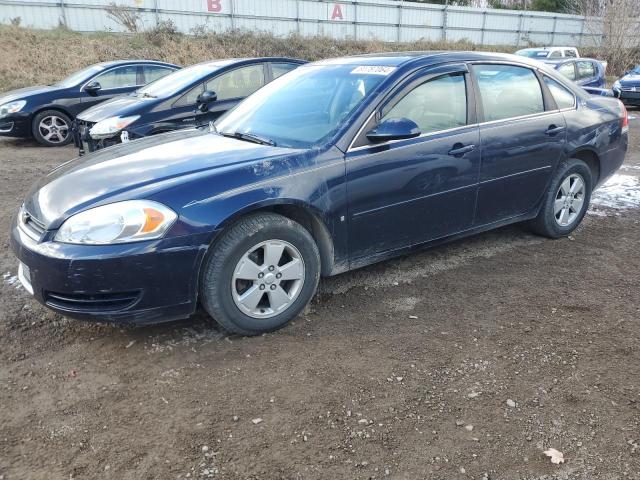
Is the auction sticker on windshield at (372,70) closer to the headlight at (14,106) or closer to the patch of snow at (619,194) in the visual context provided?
the patch of snow at (619,194)

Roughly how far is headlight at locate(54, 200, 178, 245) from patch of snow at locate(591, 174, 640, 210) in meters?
5.07

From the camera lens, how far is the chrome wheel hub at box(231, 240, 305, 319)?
10.4 ft

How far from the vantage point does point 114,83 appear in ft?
32.5

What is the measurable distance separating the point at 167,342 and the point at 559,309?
2545 mm

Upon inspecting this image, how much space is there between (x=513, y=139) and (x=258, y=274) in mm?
2356

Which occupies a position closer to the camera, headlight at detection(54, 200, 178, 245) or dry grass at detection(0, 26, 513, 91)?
headlight at detection(54, 200, 178, 245)

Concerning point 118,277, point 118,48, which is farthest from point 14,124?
point 118,48

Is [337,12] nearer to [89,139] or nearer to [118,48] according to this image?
[118,48]

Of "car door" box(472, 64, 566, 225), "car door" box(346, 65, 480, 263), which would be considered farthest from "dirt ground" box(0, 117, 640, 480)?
"car door" box(472, 64, 566, 225)

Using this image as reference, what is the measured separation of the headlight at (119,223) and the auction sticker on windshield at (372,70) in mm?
1831

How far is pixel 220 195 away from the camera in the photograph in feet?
9.91

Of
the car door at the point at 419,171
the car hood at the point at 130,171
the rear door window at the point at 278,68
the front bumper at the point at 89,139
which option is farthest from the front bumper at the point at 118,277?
the rear door window at the point at 278,68

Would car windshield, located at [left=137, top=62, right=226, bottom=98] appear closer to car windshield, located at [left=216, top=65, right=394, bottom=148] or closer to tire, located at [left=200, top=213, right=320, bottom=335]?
car windshield, located at [left=216, top=65, right=394, bottom=148]

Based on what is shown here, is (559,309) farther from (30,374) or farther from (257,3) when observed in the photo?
(257,3)
